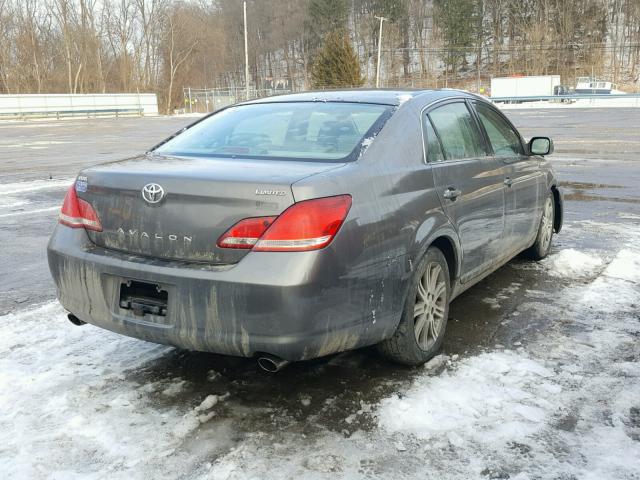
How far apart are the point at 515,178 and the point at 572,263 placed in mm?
1403

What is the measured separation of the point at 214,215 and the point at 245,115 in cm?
144

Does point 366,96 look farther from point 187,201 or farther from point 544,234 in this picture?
point 544,234

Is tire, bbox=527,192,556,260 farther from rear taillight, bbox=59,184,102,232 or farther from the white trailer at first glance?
the white trailer

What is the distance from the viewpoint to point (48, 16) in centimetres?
6731

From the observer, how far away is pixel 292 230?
9.09ft

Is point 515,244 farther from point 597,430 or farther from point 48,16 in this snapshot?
point 48,16

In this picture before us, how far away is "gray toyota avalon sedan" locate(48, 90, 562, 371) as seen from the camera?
281cm

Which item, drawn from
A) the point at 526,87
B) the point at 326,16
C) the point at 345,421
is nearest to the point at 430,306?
the point at 345,421

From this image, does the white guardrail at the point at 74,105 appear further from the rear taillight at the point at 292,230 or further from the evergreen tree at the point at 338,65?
the rear taillight at the point at 292,230

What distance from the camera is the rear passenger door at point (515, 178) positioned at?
15.5 feet

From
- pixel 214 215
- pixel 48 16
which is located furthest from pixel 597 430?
pixel 48 16

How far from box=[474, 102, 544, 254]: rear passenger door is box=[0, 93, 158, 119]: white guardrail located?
48.3 m

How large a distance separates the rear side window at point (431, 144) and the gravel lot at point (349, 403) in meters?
1.15

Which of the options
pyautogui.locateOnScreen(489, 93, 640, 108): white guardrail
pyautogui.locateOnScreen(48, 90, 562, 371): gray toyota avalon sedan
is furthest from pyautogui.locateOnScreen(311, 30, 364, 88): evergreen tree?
pyautogui.locateOnScreen(48, 90, 562, 371): gray toyota avalon sedan
